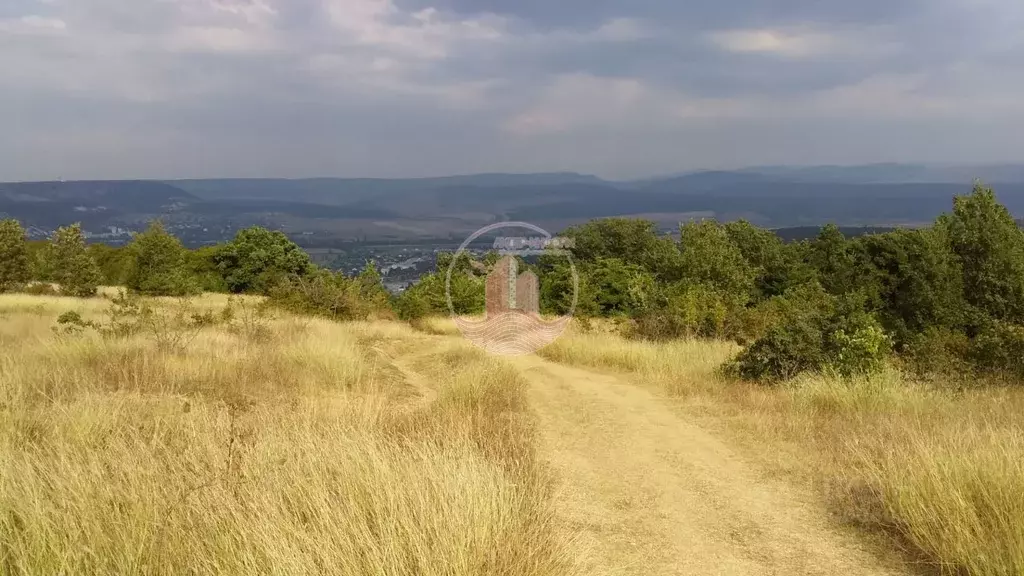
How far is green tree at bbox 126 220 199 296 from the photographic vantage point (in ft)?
134

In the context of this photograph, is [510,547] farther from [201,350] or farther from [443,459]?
[201,350]

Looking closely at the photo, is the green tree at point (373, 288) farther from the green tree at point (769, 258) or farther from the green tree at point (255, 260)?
the green tree at point (769, 258)

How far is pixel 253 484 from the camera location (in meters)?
4.09

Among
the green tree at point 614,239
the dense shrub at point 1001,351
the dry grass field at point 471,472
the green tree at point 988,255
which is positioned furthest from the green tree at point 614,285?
the dry grass field at point 471,472

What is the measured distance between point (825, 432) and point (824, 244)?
175ft

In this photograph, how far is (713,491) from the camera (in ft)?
18.5

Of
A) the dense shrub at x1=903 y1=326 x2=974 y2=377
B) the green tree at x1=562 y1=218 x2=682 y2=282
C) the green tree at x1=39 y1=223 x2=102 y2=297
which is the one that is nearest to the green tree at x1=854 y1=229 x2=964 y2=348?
the green tree at x1=562 y1=218 x2=682 y2=282

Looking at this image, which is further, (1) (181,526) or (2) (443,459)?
(2) (443,459)

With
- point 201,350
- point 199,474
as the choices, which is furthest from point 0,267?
point 199,474

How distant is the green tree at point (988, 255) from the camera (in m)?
34.4

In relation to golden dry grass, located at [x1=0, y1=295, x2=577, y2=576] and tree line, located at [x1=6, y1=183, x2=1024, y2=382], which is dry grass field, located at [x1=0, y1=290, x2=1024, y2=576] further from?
tree line, located at [x1=6, y1=183, x2=1024, y2=382]

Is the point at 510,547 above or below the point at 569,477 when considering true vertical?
above
